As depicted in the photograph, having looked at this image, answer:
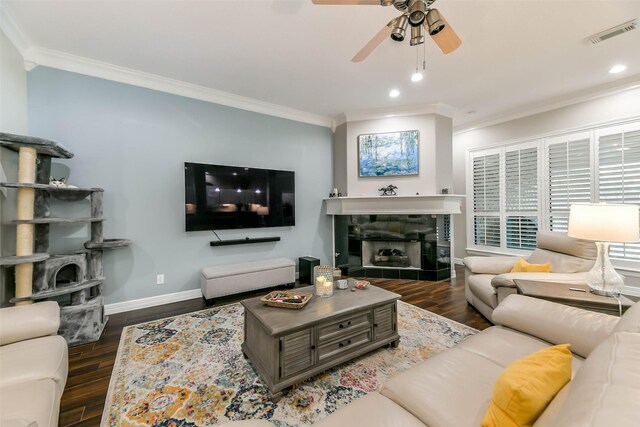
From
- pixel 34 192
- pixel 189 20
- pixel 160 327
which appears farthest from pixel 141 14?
pixel 160 327

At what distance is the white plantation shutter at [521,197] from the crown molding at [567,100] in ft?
1.96

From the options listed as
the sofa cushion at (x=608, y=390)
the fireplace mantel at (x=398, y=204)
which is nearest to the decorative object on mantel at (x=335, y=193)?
the fireplace mantel at (x=398, y=204)

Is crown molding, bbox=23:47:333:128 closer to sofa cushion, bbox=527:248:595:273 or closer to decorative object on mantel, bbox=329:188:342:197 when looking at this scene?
decorative object on mantel, bbox=329:188:342:197

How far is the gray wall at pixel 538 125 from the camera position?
3512 millimetres

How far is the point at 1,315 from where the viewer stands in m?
1.55

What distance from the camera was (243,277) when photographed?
3.44 metres

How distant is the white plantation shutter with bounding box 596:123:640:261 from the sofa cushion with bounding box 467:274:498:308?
7.59 feet

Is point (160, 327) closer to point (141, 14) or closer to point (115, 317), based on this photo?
point (115, 317)

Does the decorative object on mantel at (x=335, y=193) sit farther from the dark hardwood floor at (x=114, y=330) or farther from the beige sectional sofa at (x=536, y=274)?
the beige sectional sofa at (x=536, y=274)

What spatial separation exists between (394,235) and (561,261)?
2.18 metres

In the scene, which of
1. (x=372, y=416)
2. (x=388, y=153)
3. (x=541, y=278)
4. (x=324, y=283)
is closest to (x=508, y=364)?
(x=372, y=416)

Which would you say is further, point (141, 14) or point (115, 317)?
point (115, 317)

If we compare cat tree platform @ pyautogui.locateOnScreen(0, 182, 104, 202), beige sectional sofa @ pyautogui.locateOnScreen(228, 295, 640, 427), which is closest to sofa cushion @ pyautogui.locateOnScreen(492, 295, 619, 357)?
beige sectional sofa @ pyautogui.locateOnScreen(228, 295, 640, 427)

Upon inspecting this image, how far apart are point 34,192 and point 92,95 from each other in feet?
4.34
